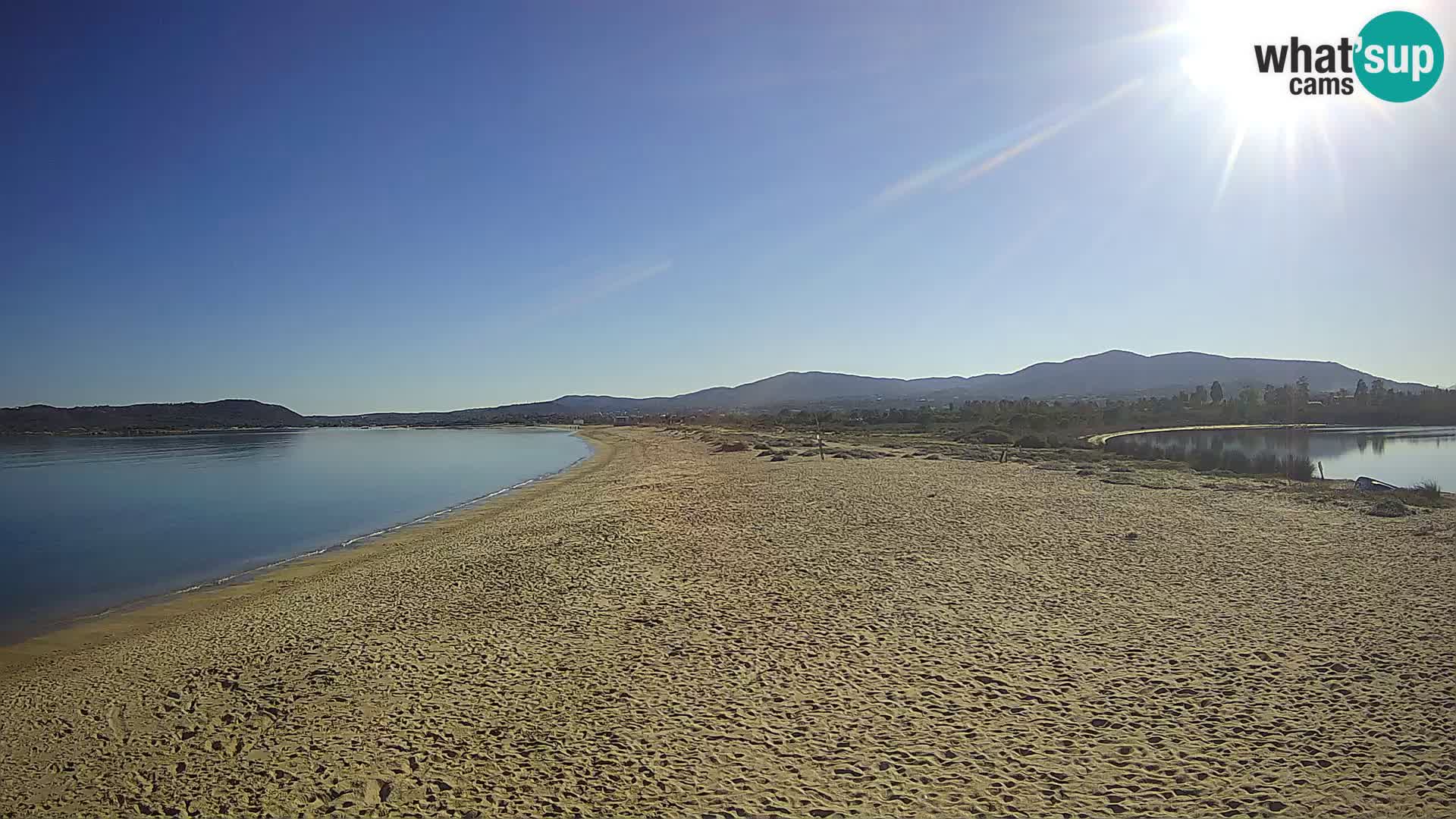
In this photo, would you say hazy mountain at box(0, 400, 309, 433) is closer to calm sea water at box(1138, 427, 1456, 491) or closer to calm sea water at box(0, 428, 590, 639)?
calm sea water at box(0, 428, 590, 639)

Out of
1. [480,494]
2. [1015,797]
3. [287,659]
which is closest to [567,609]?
[287,659]

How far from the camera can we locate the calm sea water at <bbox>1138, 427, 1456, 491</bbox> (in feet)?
98.6

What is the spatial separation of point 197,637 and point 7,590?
25.6 ft

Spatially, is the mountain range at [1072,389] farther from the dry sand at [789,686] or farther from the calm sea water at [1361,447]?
the dry sand at [789,686]

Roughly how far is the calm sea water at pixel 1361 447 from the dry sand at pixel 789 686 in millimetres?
21455

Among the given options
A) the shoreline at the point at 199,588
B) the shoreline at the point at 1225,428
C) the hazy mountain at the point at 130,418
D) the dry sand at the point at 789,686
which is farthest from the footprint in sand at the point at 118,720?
the hazy mountain at the point at 130,418

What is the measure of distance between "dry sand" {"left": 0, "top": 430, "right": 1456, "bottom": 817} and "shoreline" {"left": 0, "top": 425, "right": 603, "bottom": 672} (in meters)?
0.24

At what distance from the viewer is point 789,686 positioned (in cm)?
689

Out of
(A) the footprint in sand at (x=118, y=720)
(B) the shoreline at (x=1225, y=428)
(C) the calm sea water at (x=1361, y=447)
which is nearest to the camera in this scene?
(A) the footprint in sand at (x=118, y=720)

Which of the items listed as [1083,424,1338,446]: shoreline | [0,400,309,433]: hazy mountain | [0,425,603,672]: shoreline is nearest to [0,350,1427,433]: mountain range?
[0,400,309,433]: hazy mountain

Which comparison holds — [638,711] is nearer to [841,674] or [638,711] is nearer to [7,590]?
[841,674]

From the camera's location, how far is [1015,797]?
4.90 meters

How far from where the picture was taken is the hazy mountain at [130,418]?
114000mm

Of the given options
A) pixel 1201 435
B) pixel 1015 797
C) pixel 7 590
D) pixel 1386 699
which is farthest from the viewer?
pixel 1201 435
